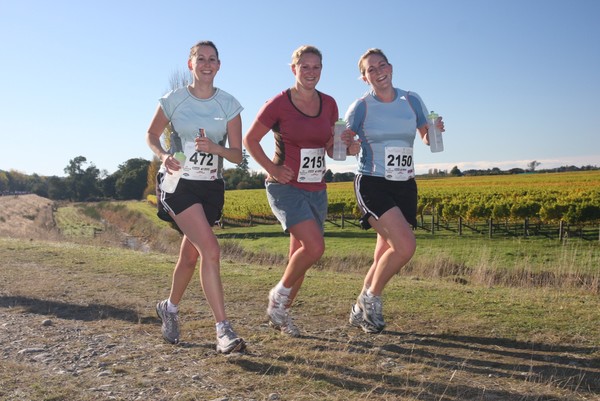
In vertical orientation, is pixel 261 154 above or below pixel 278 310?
above

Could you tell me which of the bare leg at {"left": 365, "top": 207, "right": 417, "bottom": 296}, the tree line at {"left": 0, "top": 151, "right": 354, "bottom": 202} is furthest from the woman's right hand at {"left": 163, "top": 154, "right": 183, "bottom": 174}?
the tree line at {"left": 0, "top": 151, "right": 354, "bottom": 202}

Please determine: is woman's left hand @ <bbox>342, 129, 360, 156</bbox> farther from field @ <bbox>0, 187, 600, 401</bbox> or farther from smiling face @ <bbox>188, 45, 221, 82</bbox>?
field @ <bbox>0, 187, 600, 401</bbox>

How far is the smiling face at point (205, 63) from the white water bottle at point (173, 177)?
599 mm

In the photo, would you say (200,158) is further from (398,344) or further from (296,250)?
(398,344)

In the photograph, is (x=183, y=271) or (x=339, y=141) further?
(x=339, y=141)

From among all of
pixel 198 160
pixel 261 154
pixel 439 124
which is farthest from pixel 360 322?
pixel 198 160

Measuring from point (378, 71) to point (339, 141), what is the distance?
2.15 feet

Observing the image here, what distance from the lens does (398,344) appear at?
4.27m

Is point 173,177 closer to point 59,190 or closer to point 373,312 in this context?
point 373,312

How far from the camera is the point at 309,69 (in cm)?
449

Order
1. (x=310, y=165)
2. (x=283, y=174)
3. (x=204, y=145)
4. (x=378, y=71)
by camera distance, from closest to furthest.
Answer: (x=204, y=145) → (x=283, y=174) → (x=310, y=165) → (x=378, y=71)

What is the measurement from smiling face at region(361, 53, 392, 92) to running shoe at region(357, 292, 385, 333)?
1.64 metres

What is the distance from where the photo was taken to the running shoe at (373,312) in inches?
180

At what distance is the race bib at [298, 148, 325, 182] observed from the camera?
4543 millimetres
